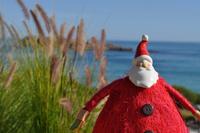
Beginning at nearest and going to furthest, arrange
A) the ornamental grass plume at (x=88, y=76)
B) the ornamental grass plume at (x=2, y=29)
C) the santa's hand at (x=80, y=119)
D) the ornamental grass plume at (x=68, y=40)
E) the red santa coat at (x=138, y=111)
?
1. the red santa coat at (x=138, y=111)
2. the santa's hand at (x=80, y=119)
3. the ornamental grass plume at (x=68, y=40)
4. the ornamental grass plume at (x=88, y=76)
5. the ornamental grass plume at (x=2, y=29)

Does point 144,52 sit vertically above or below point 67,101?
above

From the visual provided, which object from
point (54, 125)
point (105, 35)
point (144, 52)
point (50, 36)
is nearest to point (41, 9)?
point (50, 36)

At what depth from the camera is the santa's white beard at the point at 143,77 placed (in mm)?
3047

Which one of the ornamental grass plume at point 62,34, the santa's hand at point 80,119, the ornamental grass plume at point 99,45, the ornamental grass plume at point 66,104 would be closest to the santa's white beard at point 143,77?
the santa's hand at point 80,119

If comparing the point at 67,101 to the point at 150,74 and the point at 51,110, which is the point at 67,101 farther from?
the point at 150,74

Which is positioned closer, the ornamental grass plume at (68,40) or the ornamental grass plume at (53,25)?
the ornamental grass plume at (68,40)

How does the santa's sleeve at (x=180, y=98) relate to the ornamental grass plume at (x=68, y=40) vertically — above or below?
below

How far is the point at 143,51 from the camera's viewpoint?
10.3 ft

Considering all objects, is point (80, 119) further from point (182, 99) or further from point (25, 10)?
point (25, 10)

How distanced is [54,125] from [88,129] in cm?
24

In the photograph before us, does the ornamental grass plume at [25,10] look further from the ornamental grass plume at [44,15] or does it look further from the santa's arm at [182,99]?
the santa's arm at [182,99]

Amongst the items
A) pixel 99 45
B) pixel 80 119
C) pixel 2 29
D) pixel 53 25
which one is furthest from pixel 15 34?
pixel 80 119

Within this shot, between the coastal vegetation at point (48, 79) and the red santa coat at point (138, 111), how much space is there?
2.07 ft

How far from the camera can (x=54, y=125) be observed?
404cm
